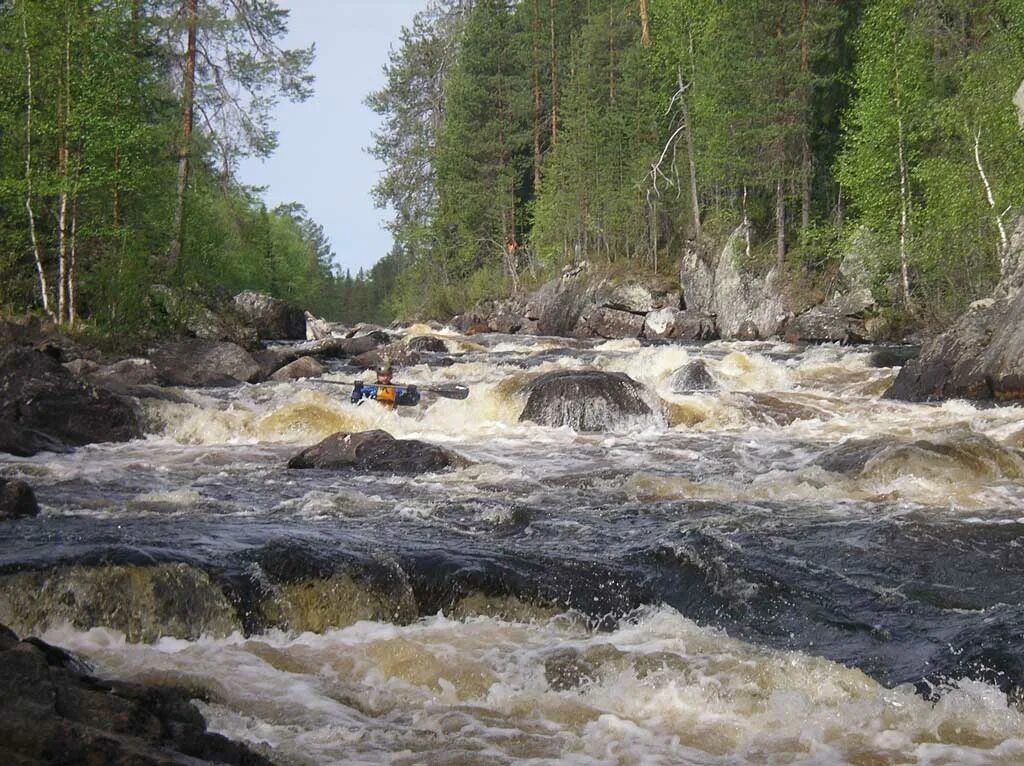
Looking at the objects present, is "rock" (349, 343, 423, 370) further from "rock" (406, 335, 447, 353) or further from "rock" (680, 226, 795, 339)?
"rock" (680, 226, 795, 339)

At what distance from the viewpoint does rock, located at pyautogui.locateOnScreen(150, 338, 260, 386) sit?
58.0ft

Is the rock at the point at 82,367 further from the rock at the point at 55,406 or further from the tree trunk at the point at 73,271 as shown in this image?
the rock at the point at 55,406

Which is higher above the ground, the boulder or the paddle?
the boulder

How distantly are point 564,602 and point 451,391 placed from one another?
1004 centimetres

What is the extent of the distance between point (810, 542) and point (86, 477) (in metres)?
7.25

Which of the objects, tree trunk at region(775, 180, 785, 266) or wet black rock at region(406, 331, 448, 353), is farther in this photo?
tree trunk at region(775, 180, 785, 266)

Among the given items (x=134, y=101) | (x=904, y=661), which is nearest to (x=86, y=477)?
(x=904, y=661)

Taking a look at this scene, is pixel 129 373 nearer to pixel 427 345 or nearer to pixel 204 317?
pixel 204 317

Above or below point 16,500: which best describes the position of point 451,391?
above

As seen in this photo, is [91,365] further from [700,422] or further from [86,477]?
[700,422]

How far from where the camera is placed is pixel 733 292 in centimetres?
3028

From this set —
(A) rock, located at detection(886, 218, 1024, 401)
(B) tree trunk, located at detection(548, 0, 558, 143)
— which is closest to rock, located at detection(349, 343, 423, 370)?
(A) rock, located at detection(886, 218, 1024, 401)

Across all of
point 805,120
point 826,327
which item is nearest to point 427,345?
point 826,327

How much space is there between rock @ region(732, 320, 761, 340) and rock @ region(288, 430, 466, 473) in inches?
784
